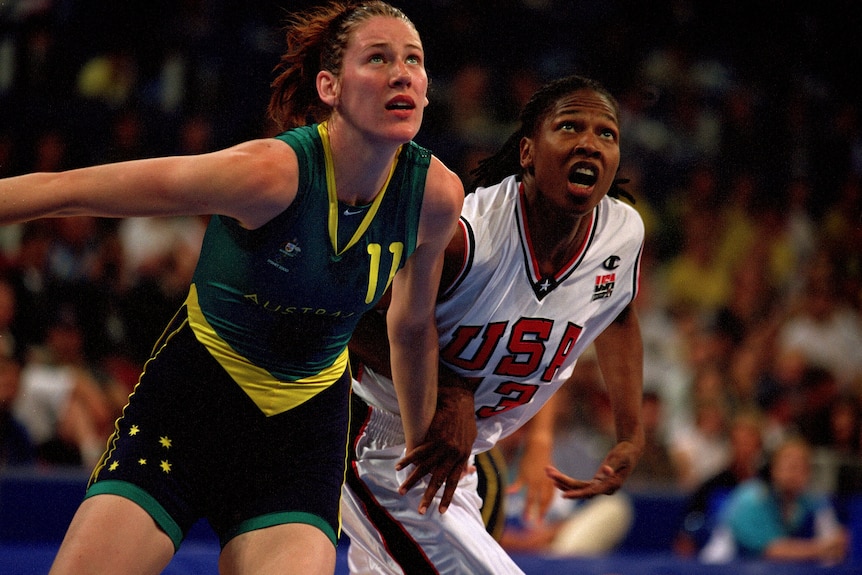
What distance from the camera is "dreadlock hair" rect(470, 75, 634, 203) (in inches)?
127

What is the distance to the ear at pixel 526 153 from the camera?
3.25 meters

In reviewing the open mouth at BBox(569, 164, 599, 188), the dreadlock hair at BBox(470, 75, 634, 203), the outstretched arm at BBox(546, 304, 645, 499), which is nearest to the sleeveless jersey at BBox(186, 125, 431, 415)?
the open mouth at BBox(569, 164, 599, 188)

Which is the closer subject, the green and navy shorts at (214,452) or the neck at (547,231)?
the green and navy shorts at (214,452)

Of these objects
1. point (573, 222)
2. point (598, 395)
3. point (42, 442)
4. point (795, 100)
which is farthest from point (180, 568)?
point (795, 100)

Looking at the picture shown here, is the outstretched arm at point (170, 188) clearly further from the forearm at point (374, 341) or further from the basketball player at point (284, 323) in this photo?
the forearm at point (374, 341)

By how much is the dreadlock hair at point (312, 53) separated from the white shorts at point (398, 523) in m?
1.01

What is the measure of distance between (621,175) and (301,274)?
16.0 ft

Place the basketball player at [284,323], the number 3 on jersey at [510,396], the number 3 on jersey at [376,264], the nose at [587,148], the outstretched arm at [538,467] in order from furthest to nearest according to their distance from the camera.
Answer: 1. the outstretched arm at [538,467]
2. the number 3 on jersey at [510,396]
3. the nose at [587,148]
4. the number 3 on jersey at [376,264]
5. the basketball player at [284,323]

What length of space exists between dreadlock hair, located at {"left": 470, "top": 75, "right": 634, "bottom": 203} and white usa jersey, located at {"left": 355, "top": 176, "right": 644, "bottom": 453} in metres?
0.17

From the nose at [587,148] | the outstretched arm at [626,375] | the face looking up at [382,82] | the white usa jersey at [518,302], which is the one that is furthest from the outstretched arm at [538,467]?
the face looking up at [382,82]

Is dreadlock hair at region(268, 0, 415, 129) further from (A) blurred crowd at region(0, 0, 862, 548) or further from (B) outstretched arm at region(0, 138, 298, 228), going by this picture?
(A) blurred crowd at region(0, 0, 862, 548)

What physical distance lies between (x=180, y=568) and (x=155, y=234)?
246 centimetres

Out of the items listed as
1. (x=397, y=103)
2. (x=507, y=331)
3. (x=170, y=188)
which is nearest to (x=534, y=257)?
(x=507, y=331)

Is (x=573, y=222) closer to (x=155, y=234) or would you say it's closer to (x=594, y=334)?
(x=594, y=334)
